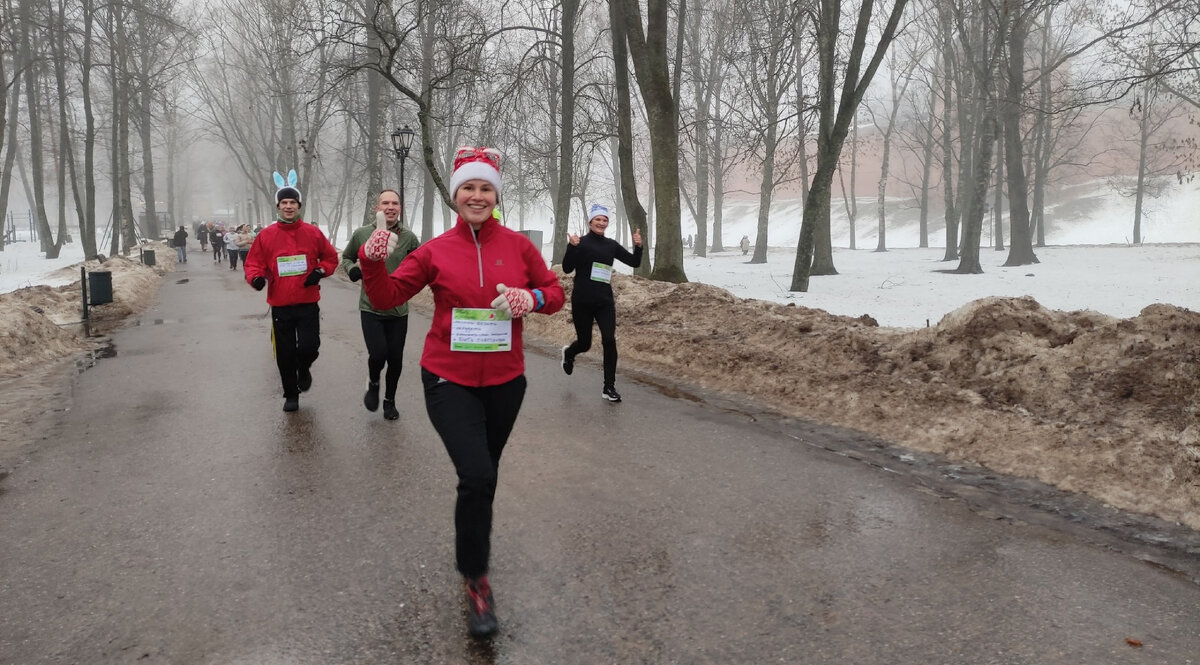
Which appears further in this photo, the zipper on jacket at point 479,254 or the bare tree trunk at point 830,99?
the bare tree trunk at point 830,99

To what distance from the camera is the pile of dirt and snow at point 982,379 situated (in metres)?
5.18

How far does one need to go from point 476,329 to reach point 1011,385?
5219 mm

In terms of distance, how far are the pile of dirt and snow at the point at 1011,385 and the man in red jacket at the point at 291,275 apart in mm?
Answer: 4018

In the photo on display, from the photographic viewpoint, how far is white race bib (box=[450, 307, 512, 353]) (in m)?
3.35

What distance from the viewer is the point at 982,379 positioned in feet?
22.7

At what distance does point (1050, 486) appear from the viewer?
16.5 feet

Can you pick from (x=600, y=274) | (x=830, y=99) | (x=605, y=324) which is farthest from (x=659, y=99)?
(x=605, y=324)

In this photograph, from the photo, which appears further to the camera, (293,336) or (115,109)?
(115,109)

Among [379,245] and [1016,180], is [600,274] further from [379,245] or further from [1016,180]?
[1016,180]

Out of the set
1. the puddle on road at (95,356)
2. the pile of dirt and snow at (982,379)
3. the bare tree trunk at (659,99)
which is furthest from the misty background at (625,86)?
the puddle on road at (95,356)

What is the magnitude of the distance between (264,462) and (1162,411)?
649cm

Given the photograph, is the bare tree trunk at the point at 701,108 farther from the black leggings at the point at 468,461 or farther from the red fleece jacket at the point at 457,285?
the black leggings at the point at 468,461

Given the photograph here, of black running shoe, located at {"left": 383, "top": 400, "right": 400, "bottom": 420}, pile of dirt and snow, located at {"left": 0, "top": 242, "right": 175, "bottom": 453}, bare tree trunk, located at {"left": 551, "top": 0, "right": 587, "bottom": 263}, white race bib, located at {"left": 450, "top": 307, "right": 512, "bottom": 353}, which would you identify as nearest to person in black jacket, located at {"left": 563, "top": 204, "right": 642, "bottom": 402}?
black running shoe, located at {"left": 383, "top": 400, "right": 400, "bottom": 420}

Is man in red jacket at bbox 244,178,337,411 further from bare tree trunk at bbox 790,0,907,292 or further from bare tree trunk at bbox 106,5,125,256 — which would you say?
bare tree trunk at bbox 106,5,125,256
